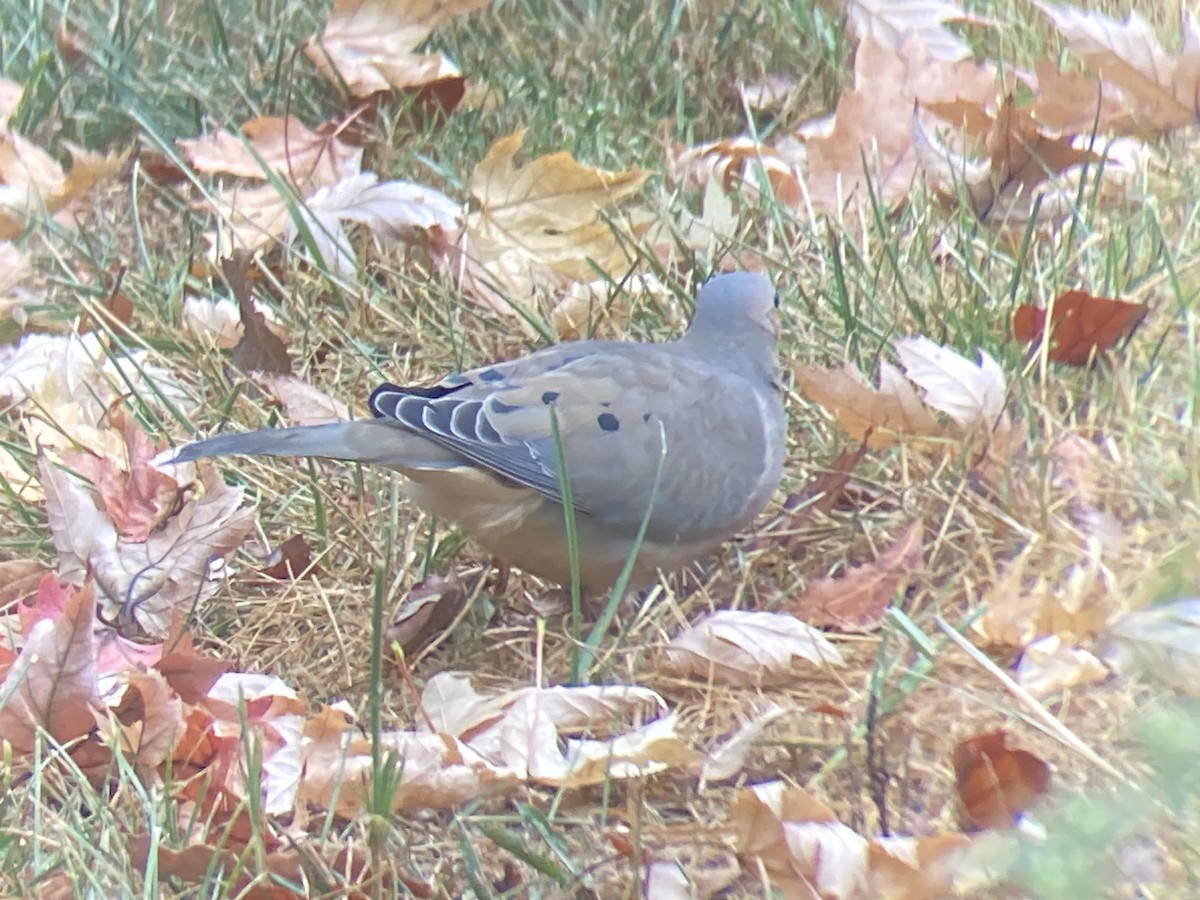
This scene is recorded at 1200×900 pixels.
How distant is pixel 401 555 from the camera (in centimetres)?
256

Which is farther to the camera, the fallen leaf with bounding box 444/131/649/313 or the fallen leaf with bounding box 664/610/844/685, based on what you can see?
the fallen leaf with bounding box 444/131/649/313

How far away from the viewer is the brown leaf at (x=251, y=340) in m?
3.13

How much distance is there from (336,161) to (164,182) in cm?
53

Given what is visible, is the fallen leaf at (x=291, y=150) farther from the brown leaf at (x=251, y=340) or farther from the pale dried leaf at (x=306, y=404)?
the pale dried leaf at (x=306, y=404)

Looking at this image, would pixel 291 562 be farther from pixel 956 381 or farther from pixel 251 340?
pixel 956 381

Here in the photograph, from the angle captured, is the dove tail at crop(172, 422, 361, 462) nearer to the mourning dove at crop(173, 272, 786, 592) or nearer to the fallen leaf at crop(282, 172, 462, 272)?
the mourning dove at crop(173, 272, 786, 592)

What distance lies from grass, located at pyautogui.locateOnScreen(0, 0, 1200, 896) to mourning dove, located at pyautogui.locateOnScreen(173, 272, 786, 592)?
134 millimetres

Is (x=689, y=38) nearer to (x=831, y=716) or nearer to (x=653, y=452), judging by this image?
(x=653, y=452)

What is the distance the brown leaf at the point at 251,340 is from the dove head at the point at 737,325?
3.12 ft

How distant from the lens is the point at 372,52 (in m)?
3.82

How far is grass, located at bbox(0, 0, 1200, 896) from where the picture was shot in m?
1.81

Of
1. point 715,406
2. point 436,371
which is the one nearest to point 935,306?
point 715,406

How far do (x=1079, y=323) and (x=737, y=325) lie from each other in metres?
0.65

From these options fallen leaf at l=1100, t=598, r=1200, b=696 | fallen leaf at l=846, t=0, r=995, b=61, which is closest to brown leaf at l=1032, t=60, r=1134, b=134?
fallen leaf at l=846, t=0, r=995, b=61
